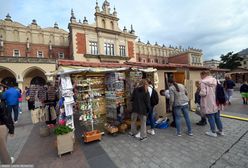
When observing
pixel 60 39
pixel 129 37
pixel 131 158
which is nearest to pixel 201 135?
pixel 131 158

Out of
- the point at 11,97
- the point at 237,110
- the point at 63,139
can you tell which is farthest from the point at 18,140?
the point at 237,110

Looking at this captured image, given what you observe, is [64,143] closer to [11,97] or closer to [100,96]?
[100,96]

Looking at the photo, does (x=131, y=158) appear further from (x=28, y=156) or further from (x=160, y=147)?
(x=28, y=156)

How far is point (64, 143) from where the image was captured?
3.44m

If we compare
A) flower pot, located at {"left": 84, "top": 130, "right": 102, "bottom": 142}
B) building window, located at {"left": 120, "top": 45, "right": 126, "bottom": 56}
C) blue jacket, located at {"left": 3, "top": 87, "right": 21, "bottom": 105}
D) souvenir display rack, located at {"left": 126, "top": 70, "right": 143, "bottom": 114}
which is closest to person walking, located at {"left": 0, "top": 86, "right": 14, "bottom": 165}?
flower pot, located at {"left": 84, "top": 130, "right": 102, "bottom": 142}

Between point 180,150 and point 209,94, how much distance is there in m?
1.90

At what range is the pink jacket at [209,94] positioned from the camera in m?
3.98

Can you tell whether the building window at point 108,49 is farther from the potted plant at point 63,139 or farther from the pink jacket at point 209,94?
the potted plant at point 63,139

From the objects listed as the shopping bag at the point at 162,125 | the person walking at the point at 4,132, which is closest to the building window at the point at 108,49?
the shopping bag at the point at 162,125

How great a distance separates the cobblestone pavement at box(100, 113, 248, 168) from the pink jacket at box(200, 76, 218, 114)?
2.90 feet

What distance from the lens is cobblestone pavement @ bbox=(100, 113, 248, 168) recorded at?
2.90 m

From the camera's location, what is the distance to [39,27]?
24.2m

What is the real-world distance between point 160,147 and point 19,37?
2772cm

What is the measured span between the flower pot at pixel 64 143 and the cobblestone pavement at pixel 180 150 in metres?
0.98
